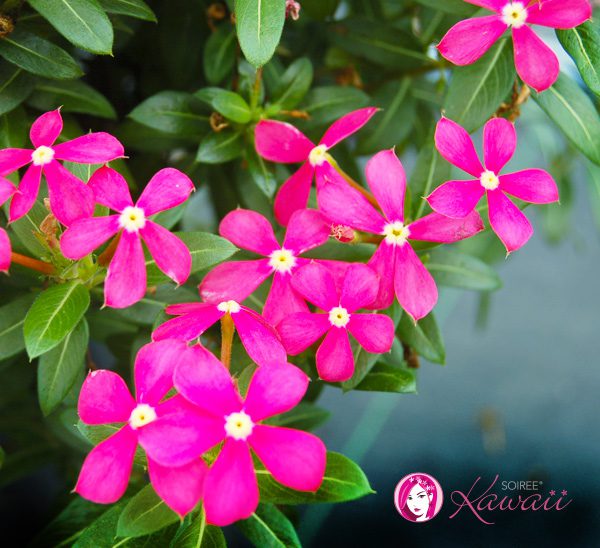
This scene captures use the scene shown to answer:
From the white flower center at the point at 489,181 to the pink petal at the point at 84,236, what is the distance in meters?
0.34

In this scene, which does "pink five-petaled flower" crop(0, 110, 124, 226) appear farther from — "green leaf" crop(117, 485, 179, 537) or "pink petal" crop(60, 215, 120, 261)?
"green leaf" crop(117, 485, 179, 537)

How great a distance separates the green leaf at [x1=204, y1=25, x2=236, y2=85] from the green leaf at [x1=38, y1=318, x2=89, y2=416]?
0.36 m

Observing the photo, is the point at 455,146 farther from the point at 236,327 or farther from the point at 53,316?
the point at 53,316

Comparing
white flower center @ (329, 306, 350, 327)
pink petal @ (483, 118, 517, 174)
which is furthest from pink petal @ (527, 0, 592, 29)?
white flower center @ (329, 306, 350, 327)

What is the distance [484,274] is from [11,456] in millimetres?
734

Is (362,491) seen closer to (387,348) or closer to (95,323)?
(387,348)

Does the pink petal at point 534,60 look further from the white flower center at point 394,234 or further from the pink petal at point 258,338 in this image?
the pink petal at point 258,338

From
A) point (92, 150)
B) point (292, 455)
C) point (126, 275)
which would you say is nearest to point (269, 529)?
point (292, 455)

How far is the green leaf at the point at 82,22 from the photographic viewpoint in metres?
0.73

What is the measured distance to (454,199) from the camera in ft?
2.30

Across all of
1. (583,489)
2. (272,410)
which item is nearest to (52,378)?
(272,410)

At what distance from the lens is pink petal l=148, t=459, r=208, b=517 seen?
59 cm

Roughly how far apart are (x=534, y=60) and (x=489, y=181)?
0.45 feet

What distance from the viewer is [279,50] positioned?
108 cm
